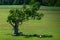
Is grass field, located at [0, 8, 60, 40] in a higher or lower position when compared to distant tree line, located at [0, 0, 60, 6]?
lower

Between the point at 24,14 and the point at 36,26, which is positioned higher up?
the point at 24,14

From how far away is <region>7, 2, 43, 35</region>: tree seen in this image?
142 inches

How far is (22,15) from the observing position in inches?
145

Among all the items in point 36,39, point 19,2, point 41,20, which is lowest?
point 36,39

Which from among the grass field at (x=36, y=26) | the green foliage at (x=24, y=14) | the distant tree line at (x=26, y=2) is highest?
the distant tree line at (x=26, y=2)

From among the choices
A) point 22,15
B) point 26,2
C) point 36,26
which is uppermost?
point 26,2

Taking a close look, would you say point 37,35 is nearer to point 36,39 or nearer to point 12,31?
point 36,39

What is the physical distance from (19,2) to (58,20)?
0.65 m

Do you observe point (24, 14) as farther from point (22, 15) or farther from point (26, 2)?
point (26, 2)

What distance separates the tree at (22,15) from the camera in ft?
11.8

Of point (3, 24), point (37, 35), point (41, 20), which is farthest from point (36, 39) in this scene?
point (3, 24)

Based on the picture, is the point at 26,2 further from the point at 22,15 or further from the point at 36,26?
the point at 36,26

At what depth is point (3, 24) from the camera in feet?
11.9

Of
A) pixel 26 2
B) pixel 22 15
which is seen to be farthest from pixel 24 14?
pixel 26 2
